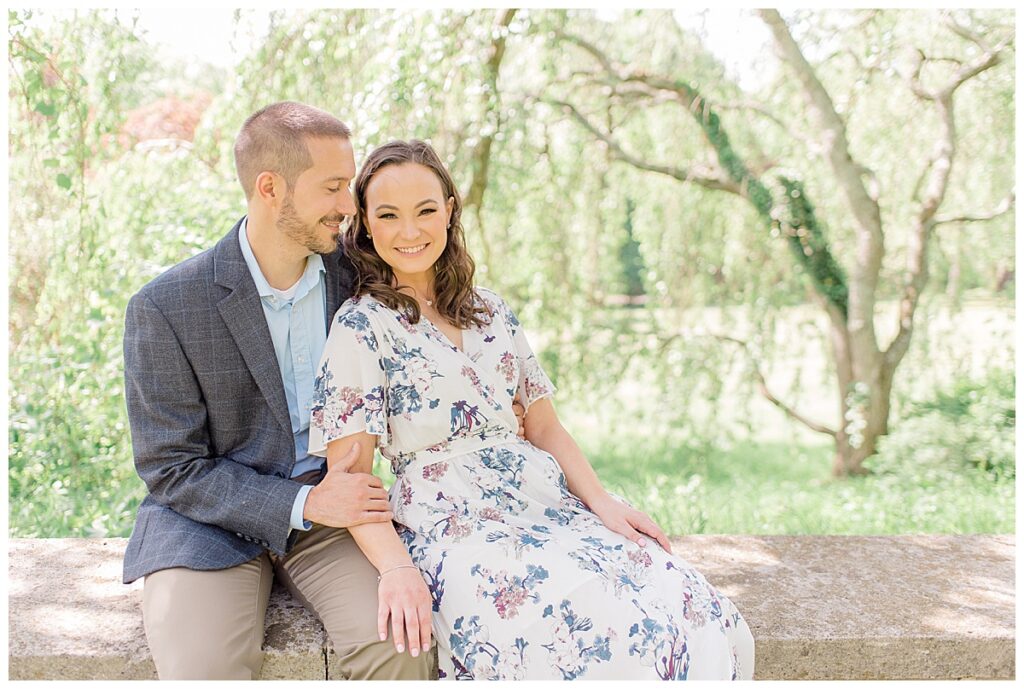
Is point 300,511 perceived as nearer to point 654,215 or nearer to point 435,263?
point 435,263

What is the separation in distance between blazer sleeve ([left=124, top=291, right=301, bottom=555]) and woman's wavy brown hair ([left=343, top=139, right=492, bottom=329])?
459 mm

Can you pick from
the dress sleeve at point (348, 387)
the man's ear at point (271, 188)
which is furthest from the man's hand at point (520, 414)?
the man's ear at point (271, 188)

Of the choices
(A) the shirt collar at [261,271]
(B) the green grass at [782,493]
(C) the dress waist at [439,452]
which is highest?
(A) the shirt collar at [261,271]

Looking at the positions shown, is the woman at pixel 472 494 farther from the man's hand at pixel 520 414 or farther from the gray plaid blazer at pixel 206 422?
the gray plaid blazer at pixel 206 422

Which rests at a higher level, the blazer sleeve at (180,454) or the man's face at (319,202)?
the man's face at (319,202)

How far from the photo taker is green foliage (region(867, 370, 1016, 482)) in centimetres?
579

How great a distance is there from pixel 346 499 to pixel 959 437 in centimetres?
507

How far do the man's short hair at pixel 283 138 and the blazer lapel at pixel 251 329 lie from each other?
0.75ft

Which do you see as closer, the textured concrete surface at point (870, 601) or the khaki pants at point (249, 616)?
the khaki pants at point (249, 616)

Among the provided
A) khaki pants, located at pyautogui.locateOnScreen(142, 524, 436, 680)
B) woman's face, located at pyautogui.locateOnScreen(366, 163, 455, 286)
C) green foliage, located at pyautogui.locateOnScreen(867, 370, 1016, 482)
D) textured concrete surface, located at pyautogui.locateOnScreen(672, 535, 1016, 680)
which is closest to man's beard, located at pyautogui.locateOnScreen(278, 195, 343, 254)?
woman's face, located at pyautogui.locateOnScreen(366, 163, 455, 286)

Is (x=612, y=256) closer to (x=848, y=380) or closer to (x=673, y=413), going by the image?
(x=673, y=413)

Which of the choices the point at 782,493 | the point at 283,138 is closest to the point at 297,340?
the point at 283,138

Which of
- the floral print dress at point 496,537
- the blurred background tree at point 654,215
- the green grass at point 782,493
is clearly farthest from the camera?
the green grass at point 782,493

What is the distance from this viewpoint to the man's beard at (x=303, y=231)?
2.25 meters
